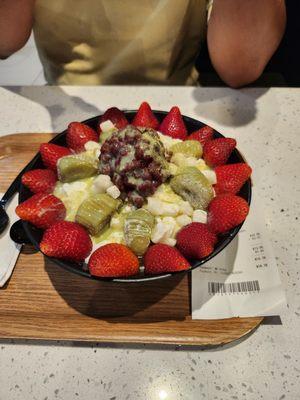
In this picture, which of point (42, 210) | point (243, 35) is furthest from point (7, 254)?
point (243, 35)

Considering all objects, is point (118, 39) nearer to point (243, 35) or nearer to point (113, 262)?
point (243, 35)

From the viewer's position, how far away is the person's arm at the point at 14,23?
1.30 metres

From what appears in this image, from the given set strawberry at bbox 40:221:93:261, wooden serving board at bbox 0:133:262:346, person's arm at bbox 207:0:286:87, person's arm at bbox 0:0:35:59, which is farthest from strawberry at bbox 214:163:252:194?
person's arm at bbox 0:0:35:59

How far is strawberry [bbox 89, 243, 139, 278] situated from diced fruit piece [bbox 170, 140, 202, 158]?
32 cm

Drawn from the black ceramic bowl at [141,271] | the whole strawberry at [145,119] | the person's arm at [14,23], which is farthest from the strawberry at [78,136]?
the person's arm at [14,23]

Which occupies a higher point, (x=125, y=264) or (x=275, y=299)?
(x=125, y=264)

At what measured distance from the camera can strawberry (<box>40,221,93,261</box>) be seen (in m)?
0.72

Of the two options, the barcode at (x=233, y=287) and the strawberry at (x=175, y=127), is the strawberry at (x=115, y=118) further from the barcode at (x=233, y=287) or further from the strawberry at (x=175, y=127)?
the barcode at (x=233, y=287)

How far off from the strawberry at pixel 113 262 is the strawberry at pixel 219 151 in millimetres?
347

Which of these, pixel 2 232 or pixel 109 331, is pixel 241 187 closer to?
pixel 109 331

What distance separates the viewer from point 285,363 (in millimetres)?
730

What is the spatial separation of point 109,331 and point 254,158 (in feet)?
2.37

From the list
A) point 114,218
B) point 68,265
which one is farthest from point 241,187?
point 68,265

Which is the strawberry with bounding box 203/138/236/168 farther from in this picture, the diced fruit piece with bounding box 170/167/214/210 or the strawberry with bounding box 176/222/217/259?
the strawberry with bounding box 176/222/217/259
